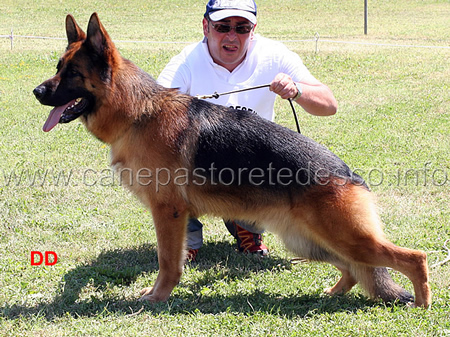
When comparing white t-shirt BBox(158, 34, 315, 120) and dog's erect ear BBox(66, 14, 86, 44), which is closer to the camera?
dog's erect ear BBox(66, 14, 86, 44)

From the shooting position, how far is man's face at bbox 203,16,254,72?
13.9ft

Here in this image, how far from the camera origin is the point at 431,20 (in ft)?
87.3

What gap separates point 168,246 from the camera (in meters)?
3.63

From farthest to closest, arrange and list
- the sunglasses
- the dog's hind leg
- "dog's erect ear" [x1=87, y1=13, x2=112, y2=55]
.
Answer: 1. the sunglasses
2. the dog's hind leg
3. "dog's erect ear" [x1=87, y1=13, x2=112, y2=55]

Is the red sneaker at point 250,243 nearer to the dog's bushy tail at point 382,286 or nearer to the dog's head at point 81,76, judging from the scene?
the dog's bushy tail at point 382,286

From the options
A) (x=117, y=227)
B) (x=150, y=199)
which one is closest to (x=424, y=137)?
(x=117, y=227)

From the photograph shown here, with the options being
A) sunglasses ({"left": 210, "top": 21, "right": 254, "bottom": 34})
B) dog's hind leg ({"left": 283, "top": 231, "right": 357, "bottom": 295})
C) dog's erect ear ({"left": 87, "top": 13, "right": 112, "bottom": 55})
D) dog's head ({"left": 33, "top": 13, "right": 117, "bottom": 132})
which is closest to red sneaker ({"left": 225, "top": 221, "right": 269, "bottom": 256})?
dog's hind leg ({"left": 283, "top": 231, "right": 357, "bottom": 295})

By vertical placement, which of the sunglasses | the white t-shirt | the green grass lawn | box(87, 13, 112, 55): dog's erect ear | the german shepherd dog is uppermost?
the sunglasses

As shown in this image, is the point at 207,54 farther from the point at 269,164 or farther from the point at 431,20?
the point at 431,20

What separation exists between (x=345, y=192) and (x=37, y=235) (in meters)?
2.92

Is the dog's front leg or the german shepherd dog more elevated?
the german shepherd dog

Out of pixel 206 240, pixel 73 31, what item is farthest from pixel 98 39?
pixel 206 240

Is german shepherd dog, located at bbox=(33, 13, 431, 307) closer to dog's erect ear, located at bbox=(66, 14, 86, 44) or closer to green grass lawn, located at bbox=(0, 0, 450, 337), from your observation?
dog's erect ear, located at bbox=(66, 14, 86, 44)

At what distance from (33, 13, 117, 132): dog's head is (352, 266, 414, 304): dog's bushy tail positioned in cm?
220
